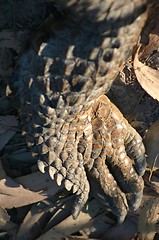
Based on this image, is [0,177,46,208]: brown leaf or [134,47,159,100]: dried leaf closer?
[134,47,159,100]: dried leaf

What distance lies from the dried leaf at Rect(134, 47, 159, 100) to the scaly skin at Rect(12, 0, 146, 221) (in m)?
0.24

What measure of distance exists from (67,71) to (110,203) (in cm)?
95

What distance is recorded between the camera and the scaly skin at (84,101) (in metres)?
1.46

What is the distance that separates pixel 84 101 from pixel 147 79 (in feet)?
2.00

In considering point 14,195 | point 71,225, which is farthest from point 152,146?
point 14,195

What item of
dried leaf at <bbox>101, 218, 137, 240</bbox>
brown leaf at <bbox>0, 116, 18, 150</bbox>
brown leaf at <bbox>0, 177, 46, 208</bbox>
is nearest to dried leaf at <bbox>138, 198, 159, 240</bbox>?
dried leaf at <bbox>101, 218, 137, 240</bbox>

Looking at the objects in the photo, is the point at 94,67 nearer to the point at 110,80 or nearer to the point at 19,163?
the point at 110,80

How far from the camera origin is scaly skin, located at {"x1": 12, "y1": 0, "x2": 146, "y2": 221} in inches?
57.6

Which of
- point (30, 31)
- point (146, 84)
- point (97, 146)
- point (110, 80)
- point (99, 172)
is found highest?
point (30, 31)

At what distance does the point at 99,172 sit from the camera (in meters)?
2.05

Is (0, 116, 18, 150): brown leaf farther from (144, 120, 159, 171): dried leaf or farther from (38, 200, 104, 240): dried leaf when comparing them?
(144, 120, 159, 171): dried leaf

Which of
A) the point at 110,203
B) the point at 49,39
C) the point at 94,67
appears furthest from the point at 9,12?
the point at 110,203

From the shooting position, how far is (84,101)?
1698 millimetres

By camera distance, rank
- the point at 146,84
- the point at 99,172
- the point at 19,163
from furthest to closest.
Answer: the point at 19,163 → the point at 146,84 → the point at 99,172
